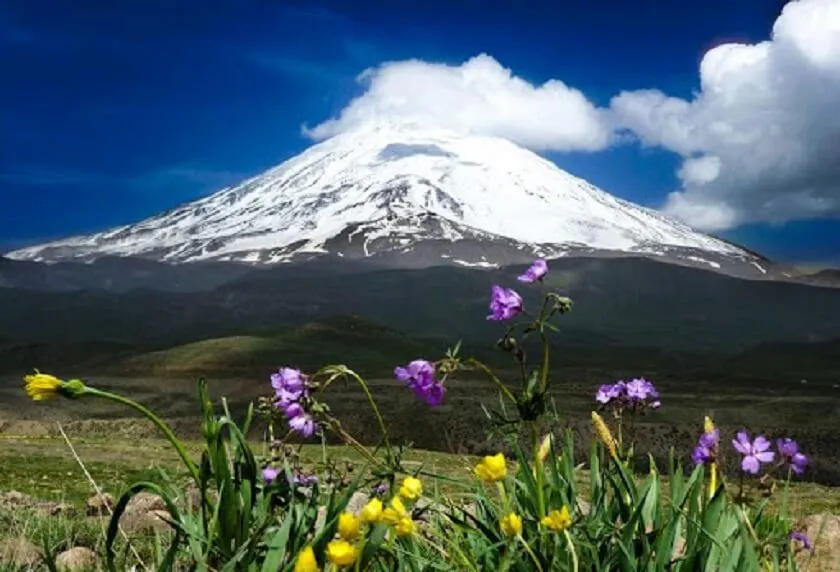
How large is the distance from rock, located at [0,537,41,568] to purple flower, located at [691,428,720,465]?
8.77ft

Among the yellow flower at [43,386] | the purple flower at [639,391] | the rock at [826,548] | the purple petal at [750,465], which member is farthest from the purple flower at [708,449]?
the rock at [826,548]

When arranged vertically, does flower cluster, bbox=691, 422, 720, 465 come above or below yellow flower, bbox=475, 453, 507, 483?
Result: below

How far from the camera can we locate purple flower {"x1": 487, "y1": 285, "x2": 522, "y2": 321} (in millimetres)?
3115

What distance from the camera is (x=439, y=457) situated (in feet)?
102

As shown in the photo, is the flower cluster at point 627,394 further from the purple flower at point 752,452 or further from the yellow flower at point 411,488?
the yellow flower at point 411,488

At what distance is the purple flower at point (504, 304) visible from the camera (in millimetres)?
3115

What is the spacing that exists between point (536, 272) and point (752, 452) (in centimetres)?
92

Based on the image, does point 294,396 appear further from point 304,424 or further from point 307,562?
point 307,562

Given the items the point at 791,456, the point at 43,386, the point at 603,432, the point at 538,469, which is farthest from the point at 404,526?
the point at 791,456

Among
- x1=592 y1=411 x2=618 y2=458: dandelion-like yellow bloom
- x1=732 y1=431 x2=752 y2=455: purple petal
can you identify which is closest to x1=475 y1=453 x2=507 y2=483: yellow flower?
x1=592 y1=411 x2=618 y2=458: dandelion-like yellow bloom

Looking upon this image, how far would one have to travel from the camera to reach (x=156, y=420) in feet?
8.68

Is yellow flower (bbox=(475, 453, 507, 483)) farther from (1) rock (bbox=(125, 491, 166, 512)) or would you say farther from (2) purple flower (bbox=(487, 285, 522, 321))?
(1) rock (bbox=(125, 491, 166, 512))

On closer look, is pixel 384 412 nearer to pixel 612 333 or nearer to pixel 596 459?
pixel 596 459

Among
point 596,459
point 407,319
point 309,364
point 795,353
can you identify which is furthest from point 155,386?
point 407,319
